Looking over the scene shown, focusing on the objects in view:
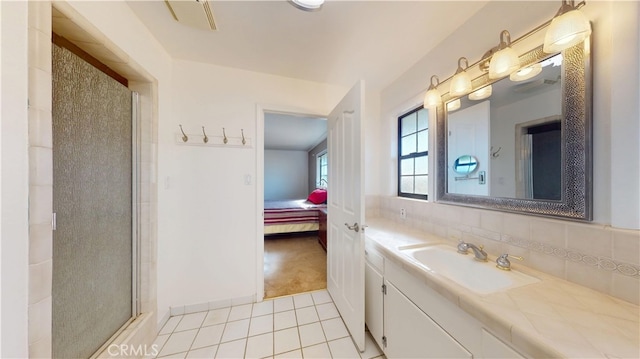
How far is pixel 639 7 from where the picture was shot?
69 centimetres

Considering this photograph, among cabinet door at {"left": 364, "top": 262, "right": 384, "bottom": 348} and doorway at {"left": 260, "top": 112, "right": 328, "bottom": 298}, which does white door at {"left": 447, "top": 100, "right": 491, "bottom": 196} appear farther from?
doorway at {"left": 260, "top": 112, "right": 328, "bottom": 298}

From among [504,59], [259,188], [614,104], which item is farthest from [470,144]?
[259,188]

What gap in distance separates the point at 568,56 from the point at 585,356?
3.79 ft

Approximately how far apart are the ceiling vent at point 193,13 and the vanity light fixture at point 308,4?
53 centimetres

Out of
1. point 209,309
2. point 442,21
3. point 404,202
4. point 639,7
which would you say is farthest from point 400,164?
point 209,309

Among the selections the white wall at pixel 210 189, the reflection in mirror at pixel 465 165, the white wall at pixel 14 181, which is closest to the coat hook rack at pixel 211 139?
the white wall at pixel 210 189

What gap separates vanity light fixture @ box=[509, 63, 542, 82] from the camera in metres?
1.00

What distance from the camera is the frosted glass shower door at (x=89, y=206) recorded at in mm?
931

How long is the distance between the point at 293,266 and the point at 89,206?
7.10ft

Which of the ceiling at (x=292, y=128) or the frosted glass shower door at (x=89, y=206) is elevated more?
the ceiling at (x=292, y=128)

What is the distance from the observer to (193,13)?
4.10 feet

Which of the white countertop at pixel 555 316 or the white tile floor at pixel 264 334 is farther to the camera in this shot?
the white tile floor at pixel 264 334

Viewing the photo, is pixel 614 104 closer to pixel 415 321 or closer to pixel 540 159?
pixel 540 159

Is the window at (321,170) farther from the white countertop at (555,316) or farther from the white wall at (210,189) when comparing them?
the white countertop at (555,316)
